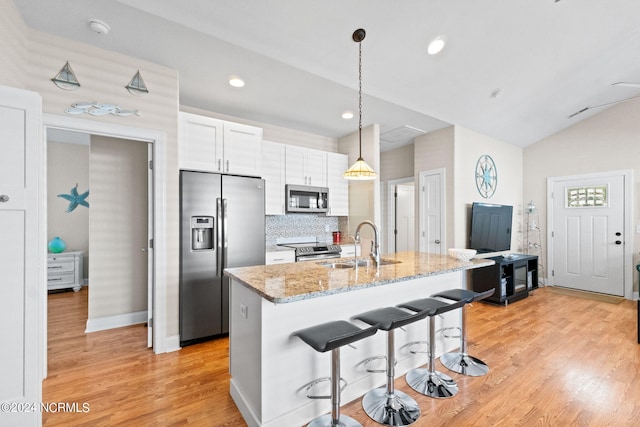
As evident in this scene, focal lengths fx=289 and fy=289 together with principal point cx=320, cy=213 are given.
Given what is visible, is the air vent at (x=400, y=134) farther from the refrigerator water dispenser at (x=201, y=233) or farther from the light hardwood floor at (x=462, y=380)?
the refrigerator water dispenser at (x=201, y=233)

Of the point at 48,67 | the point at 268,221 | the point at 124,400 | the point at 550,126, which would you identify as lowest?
the point at 124,400

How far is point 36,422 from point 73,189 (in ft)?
16.6

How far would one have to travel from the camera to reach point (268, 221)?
14.4 ft

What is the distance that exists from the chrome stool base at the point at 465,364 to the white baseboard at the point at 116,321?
3.49 metres

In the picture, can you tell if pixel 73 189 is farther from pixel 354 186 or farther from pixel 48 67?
pixel 354 186

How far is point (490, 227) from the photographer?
15.8 feet

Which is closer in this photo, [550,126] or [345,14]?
[345,14]

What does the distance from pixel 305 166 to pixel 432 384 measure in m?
3.16

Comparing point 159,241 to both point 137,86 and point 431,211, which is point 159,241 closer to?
point 137,86

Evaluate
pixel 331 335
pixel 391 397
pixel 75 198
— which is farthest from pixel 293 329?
pixel 75 198

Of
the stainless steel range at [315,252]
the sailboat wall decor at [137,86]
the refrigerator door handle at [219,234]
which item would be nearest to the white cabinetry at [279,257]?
the stainless steel range at [315,252]

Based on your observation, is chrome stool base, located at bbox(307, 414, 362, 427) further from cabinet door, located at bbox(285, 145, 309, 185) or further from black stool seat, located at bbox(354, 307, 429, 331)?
cabinet door, located at bbox(285, 145, 309, 185)

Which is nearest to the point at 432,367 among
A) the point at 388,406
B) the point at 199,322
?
the point at 388,406

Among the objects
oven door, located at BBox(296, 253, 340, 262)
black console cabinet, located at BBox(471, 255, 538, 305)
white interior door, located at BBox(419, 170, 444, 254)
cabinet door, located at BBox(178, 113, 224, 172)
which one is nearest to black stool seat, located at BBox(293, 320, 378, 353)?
oven door, located at BBox(296, 253, 340, 262)
